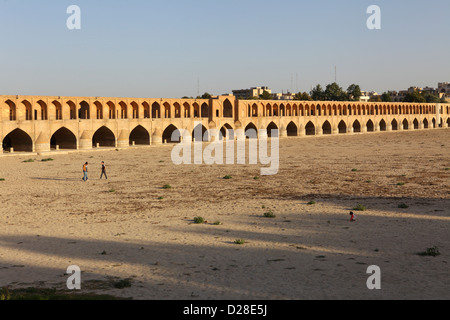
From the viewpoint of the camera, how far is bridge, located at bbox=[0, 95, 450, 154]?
3803cm

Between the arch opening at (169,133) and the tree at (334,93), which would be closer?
the arch opening at (169,133)

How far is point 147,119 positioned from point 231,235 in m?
35.9

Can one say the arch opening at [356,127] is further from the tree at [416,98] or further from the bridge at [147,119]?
the tree at [416,98]

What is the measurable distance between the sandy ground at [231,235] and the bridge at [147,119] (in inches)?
609

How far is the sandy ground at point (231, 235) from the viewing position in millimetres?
8805

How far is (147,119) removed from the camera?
4700 cm

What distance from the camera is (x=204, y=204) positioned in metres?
16.9

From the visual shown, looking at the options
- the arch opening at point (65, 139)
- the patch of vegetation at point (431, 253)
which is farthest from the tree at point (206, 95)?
the patch of vegetation at point (431, 253)

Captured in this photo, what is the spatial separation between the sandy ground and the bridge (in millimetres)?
15479

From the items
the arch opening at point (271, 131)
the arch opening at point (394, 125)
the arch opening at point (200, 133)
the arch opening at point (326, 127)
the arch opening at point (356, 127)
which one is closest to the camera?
the arch opening at point (200, 133)
